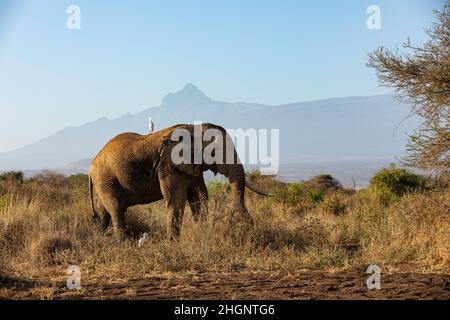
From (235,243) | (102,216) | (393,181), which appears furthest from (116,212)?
(393,181)

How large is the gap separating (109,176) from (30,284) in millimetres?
4612

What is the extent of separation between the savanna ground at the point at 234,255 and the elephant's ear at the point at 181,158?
78cm

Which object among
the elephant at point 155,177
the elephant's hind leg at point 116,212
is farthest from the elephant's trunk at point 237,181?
the elephant's hind leg at point 116,212

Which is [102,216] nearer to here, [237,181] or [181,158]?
[181,158]

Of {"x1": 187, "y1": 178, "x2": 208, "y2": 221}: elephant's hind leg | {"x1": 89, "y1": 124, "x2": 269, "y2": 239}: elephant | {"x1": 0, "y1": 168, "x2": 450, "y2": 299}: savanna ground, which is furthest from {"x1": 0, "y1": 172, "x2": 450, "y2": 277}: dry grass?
{"x1": 89, "y1": 124, "x2": 269, "y2": 239}: elephant

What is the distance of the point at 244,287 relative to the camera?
812 cm

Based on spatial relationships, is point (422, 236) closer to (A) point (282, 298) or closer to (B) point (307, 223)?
(B) point (307, 223)

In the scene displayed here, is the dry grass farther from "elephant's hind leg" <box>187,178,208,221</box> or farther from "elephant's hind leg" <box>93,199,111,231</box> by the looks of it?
"elephant's hind leg" <box>93,199,111,231</box>

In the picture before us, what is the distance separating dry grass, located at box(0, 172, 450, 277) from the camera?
32.0 ft

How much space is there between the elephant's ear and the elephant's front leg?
21cm

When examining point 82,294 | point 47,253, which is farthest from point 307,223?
point 82,294

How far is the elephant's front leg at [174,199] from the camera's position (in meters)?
11.7

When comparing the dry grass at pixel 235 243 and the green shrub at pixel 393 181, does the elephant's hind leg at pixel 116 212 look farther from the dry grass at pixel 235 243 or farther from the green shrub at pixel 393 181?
the green shrub at pixel 393 181

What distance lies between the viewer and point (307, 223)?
12273mm
